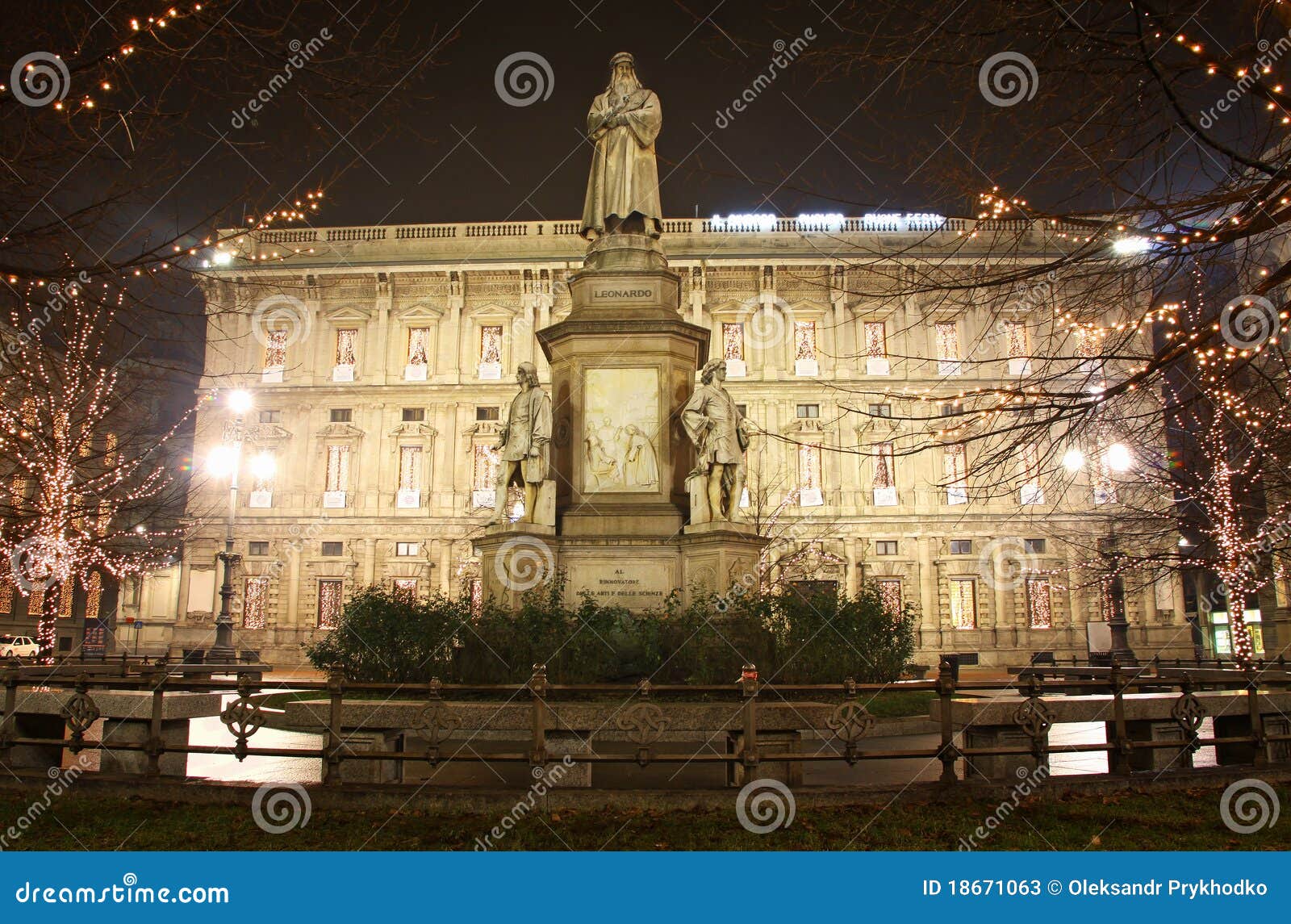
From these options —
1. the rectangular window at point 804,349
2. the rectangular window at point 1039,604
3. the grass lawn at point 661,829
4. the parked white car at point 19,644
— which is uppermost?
the rectangular window at point 804,349

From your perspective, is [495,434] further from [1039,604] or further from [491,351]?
[1039,604]

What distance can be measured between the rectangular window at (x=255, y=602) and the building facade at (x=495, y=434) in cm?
9

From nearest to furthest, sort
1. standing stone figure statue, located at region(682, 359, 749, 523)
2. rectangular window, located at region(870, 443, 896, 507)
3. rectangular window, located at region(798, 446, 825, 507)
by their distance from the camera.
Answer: standing stone figure statue, located at region(682, 359, 749, 523) → rectangular window, located at region(798, 446, 825, 507) → rectangular window, located at region(870, 443, 896, 507)

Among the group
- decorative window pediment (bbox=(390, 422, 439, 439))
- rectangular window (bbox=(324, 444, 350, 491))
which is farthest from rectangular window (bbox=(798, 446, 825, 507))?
rectangular window (bbox=(324, 444, 350, 491))

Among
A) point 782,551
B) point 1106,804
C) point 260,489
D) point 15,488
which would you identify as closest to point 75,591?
point 260,489

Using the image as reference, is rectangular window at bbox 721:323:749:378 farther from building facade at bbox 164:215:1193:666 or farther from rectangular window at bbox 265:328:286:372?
rectangular window at bbox 265:328:286:372

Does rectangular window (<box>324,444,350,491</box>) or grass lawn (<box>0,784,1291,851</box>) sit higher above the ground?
rectangular window (<box>324,444,350,491</box>)

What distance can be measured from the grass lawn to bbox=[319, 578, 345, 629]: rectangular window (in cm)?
3354

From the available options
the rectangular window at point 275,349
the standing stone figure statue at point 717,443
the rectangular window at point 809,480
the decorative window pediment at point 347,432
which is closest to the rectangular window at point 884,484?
the rectangular window at point 809,480

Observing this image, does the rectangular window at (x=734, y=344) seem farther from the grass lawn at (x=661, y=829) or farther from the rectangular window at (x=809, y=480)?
the grass lawn at (x=661, y=829)

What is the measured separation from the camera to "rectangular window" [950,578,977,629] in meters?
38.7

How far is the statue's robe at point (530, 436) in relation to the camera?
12.4 meters

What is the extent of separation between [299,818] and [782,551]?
1302 inches

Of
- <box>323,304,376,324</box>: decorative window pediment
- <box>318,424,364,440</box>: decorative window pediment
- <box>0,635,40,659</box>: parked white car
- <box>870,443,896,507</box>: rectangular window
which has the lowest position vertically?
<box>0,635,40,659</box>: parked white car
